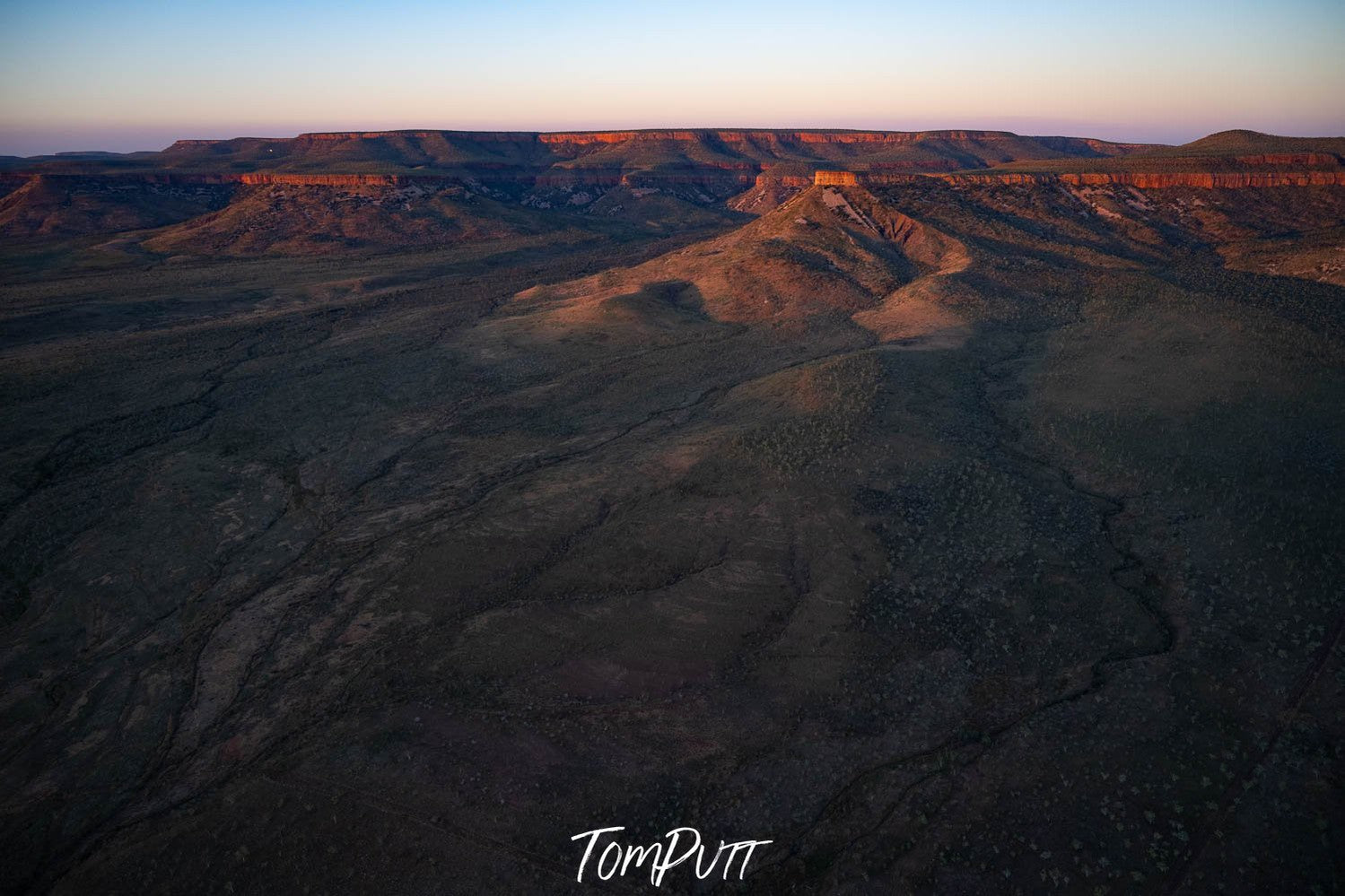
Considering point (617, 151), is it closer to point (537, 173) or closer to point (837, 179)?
point (537, 173)

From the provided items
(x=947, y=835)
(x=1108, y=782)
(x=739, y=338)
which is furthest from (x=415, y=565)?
(x=739, y=338)

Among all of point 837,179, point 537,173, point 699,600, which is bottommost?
point 699,600

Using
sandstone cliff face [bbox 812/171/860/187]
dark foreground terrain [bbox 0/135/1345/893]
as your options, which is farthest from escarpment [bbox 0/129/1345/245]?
dark foreground terrain [bbox 0/135/1345/893]

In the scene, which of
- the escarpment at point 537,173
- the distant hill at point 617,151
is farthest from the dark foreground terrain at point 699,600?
the distant hill at point 617,151

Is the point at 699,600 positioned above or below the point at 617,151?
below

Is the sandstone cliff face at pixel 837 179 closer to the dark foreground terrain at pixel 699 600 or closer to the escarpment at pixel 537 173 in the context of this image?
the escarpment at pixel 537 173

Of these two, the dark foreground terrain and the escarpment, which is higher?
the escarpment

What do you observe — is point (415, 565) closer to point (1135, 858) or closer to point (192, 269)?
point (1135, 858)

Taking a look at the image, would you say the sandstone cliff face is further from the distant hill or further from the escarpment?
the distant hill

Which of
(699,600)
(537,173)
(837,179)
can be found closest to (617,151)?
(537,173)

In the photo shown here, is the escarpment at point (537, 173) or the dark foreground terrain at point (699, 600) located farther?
the escarpment at point (537, 173)
